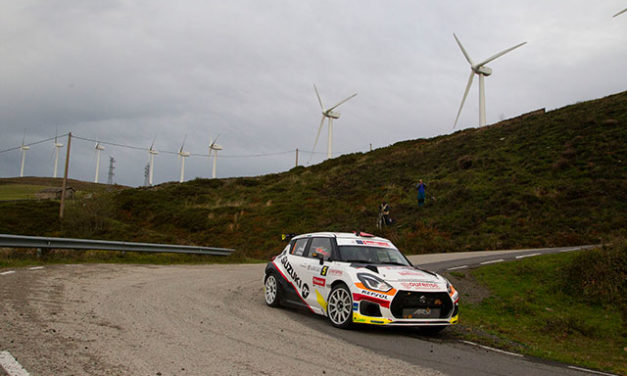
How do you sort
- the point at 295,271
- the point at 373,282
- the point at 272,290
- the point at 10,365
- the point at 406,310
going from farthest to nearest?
1. the point at 272,290
2. the point at 295,271
3. the point at 373,282
4. the point at 406,310
5. the point at 10,365

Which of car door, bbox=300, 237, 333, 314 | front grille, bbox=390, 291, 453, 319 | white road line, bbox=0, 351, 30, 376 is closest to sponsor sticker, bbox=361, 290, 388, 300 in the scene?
front grille, bbox=390, 291, 453, 319

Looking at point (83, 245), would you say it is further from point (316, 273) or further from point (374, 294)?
point (374, 294)

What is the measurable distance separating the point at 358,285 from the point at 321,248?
1.67m

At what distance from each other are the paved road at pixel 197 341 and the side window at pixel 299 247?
113cm

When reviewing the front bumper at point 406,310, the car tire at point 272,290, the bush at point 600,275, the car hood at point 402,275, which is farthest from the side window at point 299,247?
the bush at point 600,275

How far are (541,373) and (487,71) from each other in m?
51.0

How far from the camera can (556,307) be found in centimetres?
1012

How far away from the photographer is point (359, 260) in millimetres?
8227

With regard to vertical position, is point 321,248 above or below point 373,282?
above

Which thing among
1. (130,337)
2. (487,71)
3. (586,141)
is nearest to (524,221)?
(586,141)

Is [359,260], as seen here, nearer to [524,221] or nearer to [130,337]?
[130,337]

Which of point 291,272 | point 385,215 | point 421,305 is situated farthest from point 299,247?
point 385,215

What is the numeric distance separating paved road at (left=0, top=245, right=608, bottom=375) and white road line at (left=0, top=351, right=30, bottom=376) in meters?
0.07

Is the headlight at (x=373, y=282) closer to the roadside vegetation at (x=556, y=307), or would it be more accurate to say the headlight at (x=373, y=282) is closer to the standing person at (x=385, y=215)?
the roadside vegetation at (x=556, y=307)
